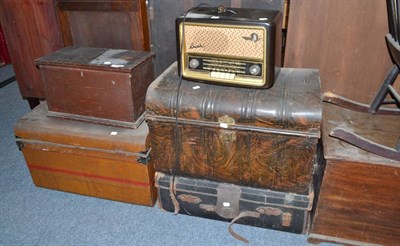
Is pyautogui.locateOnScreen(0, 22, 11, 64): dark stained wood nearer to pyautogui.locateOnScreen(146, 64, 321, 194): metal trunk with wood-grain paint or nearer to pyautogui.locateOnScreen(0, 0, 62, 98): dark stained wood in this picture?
pyautogui.locateOnScreen(0, 0, 62, 98): dark stained wood

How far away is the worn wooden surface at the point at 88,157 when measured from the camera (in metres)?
1.60

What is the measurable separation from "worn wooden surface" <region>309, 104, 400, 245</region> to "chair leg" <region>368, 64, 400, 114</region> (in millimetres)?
54

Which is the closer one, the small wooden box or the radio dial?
the radio dial

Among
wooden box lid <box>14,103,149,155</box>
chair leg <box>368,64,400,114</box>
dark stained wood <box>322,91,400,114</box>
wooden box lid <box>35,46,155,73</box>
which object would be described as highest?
wooden box lid <box>35,46,155,73</box>

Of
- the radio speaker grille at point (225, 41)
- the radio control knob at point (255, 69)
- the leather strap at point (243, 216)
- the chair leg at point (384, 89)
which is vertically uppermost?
the radio speaker grille at point (225, 41)

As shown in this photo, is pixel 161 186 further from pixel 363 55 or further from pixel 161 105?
pixel 363 55

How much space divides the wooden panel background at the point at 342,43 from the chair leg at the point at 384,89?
0.58 feet

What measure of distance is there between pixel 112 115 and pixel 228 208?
0.69 metres

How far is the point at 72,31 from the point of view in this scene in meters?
2.01

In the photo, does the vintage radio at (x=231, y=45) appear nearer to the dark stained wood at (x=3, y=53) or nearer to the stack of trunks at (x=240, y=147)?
the stack of trunks at (x=240, y=147)

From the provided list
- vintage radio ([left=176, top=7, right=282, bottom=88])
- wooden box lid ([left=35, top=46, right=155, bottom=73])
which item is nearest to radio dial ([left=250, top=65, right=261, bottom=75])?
vintage radio ([left=176, top=7, right=282, bottom=88])

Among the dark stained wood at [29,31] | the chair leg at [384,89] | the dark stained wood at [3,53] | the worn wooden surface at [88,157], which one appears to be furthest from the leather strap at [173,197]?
the dark stained wood at [3,53]

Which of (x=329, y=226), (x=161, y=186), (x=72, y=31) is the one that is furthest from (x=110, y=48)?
(x=329, y=226)

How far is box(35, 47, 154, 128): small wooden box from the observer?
5.16ft
